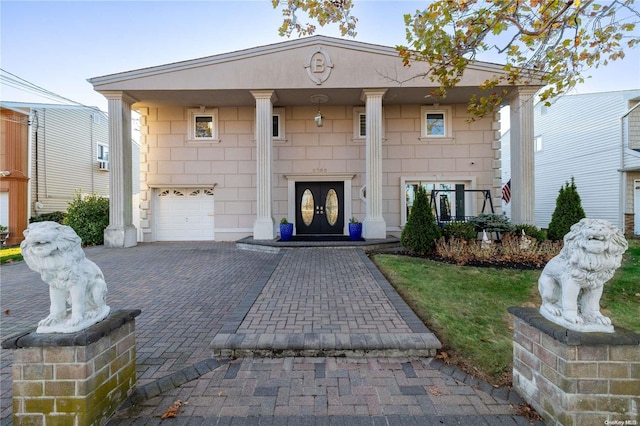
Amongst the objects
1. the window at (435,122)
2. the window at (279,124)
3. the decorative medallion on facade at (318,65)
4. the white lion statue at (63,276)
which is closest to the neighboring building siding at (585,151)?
the window at (435,122)

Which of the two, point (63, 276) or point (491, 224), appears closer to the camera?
point (63, 276)

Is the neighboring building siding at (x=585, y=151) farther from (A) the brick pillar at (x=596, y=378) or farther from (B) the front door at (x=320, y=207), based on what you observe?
(A) the brick pillar at (x=596, y=378)

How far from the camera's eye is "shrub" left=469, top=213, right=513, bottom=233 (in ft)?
31.0

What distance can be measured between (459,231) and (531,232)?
243cm

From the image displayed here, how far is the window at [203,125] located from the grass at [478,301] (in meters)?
8.55

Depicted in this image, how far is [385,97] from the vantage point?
11.4 meters

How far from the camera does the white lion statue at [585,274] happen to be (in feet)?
6.94

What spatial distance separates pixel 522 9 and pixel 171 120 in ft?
38.8

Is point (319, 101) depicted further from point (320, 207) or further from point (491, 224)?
point (491, 224)

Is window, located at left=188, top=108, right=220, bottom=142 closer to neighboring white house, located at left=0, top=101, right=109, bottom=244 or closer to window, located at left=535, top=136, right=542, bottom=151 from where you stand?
neighboring white house, located at left=0, top=101, right=109, bottom=244

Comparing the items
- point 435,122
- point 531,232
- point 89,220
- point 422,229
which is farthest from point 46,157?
point 531,232

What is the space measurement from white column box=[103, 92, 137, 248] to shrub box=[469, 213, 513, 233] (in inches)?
466

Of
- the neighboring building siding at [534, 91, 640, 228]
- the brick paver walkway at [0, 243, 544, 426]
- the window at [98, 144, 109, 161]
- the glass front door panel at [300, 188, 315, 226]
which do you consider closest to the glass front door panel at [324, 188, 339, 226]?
the glass front door panel at [300, 188, 315, 226]

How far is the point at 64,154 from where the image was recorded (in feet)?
50.6
